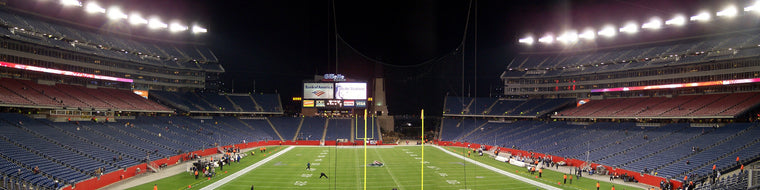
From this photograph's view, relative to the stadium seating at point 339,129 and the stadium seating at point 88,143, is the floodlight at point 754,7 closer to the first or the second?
the stadium seating at point 339,129

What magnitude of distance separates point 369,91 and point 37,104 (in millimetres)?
45477

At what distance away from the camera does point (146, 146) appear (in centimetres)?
3522

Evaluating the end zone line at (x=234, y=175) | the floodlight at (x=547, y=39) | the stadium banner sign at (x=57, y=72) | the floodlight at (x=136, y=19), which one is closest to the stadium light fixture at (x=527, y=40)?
the floodlight at (x=547, y=39)

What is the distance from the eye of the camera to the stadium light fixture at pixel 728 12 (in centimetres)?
3884

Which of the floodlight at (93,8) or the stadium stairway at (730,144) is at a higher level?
the floodlight at (93,8)

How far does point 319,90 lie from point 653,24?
47287mm

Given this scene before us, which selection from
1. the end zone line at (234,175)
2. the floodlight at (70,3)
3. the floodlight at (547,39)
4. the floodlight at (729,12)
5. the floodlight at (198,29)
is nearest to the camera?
the end zone line at (234,175)

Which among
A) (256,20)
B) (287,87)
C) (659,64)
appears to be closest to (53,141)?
(256,20)

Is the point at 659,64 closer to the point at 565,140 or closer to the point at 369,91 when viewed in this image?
the point at 565,140

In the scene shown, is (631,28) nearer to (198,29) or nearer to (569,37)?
(569,37)

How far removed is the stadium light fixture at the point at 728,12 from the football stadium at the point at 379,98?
0.28 m

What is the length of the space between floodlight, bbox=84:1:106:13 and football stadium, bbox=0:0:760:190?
0.31 metres

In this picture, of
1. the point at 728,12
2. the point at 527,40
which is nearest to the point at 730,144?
the point at 728,12

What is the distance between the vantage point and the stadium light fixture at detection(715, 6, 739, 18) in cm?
3884
